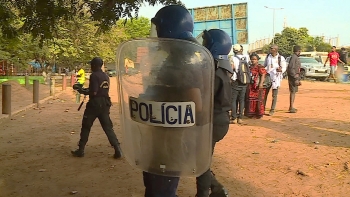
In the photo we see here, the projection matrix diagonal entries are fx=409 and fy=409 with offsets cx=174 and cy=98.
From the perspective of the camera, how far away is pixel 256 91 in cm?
926

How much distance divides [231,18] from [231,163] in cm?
791

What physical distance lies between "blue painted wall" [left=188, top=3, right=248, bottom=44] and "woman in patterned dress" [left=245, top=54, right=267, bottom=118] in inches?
A: 131

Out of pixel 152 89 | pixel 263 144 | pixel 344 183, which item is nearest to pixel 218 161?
pixel 263 144

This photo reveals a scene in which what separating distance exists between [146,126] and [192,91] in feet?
1.16

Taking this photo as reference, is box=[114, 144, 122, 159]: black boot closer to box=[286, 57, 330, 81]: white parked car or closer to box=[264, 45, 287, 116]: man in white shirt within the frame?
box=[264, 45, 287, 116]: man in white shirt

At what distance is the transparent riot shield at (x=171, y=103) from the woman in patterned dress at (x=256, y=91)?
22.7 feet

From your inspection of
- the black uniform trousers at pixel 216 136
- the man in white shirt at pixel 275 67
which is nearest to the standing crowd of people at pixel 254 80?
the man in white shirt at pixel 275 67

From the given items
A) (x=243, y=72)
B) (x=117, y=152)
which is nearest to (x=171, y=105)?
(x=117, y=152)

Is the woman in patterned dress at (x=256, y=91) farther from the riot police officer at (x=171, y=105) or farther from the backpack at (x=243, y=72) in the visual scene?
the riot police officer at (x=171, y=105)

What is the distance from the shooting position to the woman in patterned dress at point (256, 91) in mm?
9117

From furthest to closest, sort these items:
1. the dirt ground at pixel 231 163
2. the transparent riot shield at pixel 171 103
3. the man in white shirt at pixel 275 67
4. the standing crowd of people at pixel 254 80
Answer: the man in white shirt at pixel 275 67, the standing crowd of people at pixel 254 80, the dirt ground at pixel 231 163, the transparent riot shield at pixel 171 103

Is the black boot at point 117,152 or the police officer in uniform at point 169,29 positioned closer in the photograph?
the police officer in uniform at point 169,29

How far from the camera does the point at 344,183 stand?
4.50 m

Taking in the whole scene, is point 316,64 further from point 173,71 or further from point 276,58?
point 173,71
